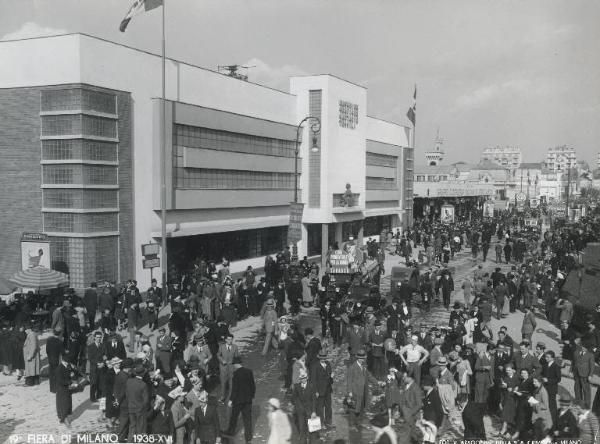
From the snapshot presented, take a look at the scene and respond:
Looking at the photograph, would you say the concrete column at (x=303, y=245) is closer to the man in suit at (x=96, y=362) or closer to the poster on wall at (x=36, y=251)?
the poster on wall at (x=36, y=251)

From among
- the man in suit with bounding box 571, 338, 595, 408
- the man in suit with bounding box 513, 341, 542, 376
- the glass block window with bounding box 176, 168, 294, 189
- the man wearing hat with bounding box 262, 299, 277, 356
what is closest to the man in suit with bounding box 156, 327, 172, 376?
the man wearing hat with bounding box 262, 299, 277, 356

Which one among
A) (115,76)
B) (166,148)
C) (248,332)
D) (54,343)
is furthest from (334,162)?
(54,343)

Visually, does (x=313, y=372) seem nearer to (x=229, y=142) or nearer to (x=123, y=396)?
(x=123, y=396)

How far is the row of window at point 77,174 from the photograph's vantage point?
2233 centimetres

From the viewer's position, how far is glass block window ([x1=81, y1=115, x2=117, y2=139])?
22250 millimetres

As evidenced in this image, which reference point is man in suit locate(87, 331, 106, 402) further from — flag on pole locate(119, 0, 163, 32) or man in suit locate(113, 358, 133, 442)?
flag on pole locate(119, 0, 163, 32)

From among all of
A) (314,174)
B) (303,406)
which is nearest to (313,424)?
(303,406)

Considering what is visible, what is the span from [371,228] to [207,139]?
24986 millimetres

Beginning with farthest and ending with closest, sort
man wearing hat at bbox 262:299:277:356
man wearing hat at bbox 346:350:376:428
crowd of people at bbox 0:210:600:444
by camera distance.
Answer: man wearing hat at bbox 262:299:277:356 < man wearing hat at bbox 346:350:376:428 < crowd of people at bbox 0:210:600:444

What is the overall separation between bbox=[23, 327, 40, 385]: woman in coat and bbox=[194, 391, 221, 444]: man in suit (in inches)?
229

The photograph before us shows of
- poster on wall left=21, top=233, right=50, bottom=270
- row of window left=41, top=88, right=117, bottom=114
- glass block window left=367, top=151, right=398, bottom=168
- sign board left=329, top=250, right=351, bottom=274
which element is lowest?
sign board left=329, top=250, right=351, bottom=274

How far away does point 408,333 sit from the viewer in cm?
1446

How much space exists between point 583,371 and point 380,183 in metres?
38.3

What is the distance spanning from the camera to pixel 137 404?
9859 mm
